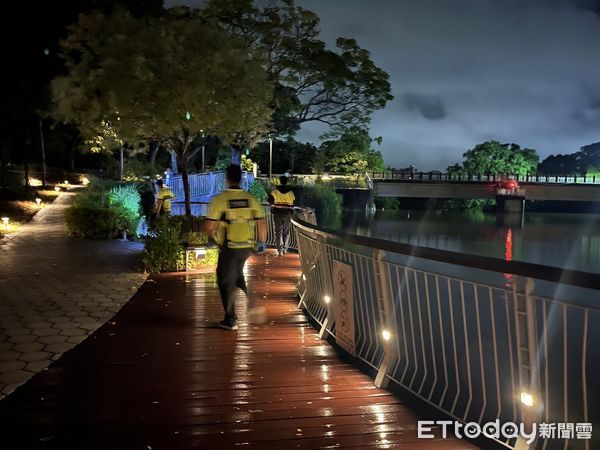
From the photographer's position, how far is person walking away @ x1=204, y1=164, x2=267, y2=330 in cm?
589

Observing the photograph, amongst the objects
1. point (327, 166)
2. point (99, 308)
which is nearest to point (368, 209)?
point (327, 166)

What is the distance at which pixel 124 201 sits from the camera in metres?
17.1

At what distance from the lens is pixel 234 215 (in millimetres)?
5930

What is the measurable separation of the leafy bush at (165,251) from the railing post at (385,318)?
20.7ft

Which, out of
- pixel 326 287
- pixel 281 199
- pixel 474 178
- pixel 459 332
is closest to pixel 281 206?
pixel 281 199

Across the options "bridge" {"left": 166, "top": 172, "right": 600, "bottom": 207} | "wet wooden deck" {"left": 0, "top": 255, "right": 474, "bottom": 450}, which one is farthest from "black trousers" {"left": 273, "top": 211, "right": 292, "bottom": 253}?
"bridge" {"left": 166, "top": 172, "right": 600, "bottom": 207}

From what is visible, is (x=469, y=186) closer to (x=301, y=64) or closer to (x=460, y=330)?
(x=301, y=64)

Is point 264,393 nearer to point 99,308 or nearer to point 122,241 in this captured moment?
point 99,308

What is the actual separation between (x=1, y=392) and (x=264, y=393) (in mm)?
2152

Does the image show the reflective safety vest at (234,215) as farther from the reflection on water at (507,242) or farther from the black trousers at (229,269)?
the reflection on water at (507,242)

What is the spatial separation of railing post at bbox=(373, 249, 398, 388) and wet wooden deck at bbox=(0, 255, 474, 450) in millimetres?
176

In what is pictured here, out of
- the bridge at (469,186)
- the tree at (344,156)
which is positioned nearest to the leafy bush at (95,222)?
the tree at (344,156)

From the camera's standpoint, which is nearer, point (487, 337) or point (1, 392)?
point (1, 392)

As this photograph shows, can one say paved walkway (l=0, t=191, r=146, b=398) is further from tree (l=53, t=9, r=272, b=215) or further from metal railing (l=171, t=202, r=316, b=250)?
metal railing (l=171, t=202, r=316, b=250)
